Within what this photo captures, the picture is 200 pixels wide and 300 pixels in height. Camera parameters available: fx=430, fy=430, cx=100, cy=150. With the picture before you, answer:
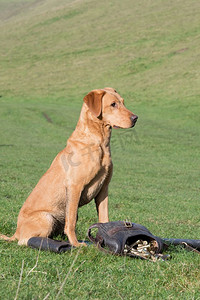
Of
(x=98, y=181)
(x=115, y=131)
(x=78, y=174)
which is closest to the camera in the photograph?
(x=78, y=174)

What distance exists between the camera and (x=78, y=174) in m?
5.42

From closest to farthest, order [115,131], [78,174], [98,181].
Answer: [78,174], [98,181], [115,131]

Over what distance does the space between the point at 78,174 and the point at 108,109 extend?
0.93 meters

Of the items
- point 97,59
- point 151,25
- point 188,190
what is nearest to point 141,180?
point 188,190

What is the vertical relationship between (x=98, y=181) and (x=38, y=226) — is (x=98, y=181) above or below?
above

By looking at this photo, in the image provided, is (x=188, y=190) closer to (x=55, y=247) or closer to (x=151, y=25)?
(x=55, y=247)

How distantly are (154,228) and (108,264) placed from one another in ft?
13.8

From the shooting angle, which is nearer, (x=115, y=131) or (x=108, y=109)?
(x=108, y=109)

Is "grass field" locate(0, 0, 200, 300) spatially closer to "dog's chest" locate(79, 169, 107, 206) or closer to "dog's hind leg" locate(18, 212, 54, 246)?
"dog's hind leg" locate(18, 212, 54, 246)

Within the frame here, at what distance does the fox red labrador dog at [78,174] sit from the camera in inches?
214

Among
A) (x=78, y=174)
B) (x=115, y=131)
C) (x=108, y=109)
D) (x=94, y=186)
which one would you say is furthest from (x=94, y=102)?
(x=115, y=131)

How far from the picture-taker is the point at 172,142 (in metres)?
28.8

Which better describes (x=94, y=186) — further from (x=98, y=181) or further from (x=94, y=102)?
(x=94, y=102)

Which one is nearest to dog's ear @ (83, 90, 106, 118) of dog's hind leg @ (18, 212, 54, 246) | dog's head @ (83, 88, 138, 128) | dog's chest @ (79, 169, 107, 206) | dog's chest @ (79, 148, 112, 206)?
dog's head @ (83, 88, 138, 128)
